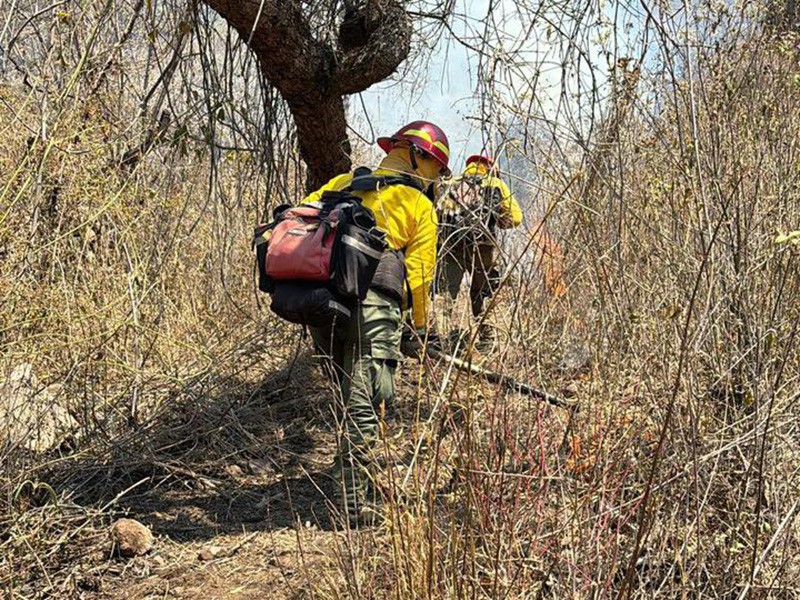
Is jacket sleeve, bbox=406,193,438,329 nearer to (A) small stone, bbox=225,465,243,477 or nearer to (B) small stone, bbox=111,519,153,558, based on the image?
(A) small stone, bbox=225,465,243,477

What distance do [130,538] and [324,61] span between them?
2.44 metres

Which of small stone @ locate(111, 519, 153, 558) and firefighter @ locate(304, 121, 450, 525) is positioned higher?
firefighter @ locate(304, 121, 450, 525)

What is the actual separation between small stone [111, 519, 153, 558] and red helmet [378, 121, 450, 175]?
7.04 ft

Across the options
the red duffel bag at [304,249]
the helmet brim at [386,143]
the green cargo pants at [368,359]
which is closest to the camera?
the red duffel bag at [304,249]

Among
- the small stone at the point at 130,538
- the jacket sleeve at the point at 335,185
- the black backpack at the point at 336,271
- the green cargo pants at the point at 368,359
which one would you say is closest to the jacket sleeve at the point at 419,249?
the green cargo pants at the point at 368,359

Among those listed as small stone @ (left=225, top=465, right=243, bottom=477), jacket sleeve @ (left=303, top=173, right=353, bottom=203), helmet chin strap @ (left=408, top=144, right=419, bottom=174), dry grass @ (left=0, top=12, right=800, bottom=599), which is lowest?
small stone @ (left=225, top=465, right=243, bottom=477)

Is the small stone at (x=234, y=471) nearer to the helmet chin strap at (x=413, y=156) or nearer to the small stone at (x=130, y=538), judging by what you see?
the small stone at (x=130, y=538)

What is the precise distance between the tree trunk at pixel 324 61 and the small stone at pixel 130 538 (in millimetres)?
2143

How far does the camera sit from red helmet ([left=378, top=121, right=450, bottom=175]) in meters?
4.00

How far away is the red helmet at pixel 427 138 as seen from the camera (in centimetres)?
400

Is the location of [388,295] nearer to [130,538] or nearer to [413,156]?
[413,156]

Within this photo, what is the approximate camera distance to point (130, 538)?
11.5 ft

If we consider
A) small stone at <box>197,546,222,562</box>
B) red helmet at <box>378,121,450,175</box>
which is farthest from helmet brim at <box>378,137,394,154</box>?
small stone at <box>197,546,222,562</box>

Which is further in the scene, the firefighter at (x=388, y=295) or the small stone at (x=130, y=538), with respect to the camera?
the firefighter at (x=388, y=295)
